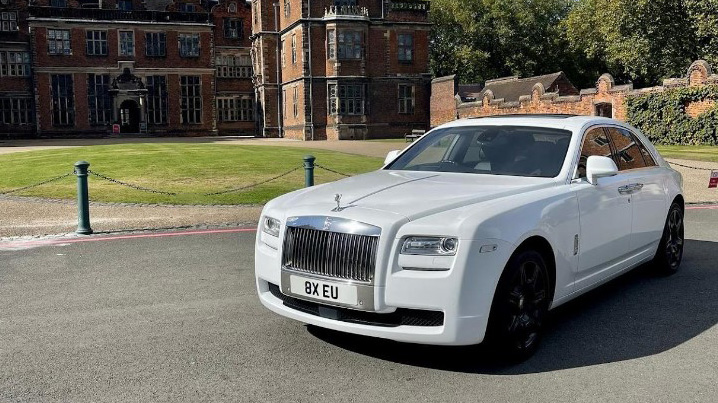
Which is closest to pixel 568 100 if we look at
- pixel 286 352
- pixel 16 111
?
pixel 286 352

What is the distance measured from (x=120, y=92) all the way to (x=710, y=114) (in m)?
41.1

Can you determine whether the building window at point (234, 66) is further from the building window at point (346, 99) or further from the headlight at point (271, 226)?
the headlight at point (271, 226)

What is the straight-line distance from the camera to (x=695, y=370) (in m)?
4.33

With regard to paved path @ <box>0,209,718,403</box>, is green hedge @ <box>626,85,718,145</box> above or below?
above

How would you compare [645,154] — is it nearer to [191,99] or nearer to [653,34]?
[653,34]

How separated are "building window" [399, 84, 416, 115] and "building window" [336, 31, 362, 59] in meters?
4.23

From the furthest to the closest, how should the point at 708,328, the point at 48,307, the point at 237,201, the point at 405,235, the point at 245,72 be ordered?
the point at 245,72, the point at 237,201, the point at 48,307, the point at 708,328, the point at 405,235

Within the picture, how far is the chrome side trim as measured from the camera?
13.7ft

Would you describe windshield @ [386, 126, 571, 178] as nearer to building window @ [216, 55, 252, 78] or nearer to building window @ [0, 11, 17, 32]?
building window @ [216, 55, 252, 78]

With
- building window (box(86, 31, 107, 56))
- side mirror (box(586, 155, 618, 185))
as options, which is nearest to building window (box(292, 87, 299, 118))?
building window (box(86, 31, 107, 56))

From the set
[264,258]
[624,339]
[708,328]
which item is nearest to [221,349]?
[264,258]

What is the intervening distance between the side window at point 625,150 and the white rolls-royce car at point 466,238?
40 mm

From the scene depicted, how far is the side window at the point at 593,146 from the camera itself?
18.1 ft

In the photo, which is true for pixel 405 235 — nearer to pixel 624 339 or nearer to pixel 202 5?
pixel 624 339
